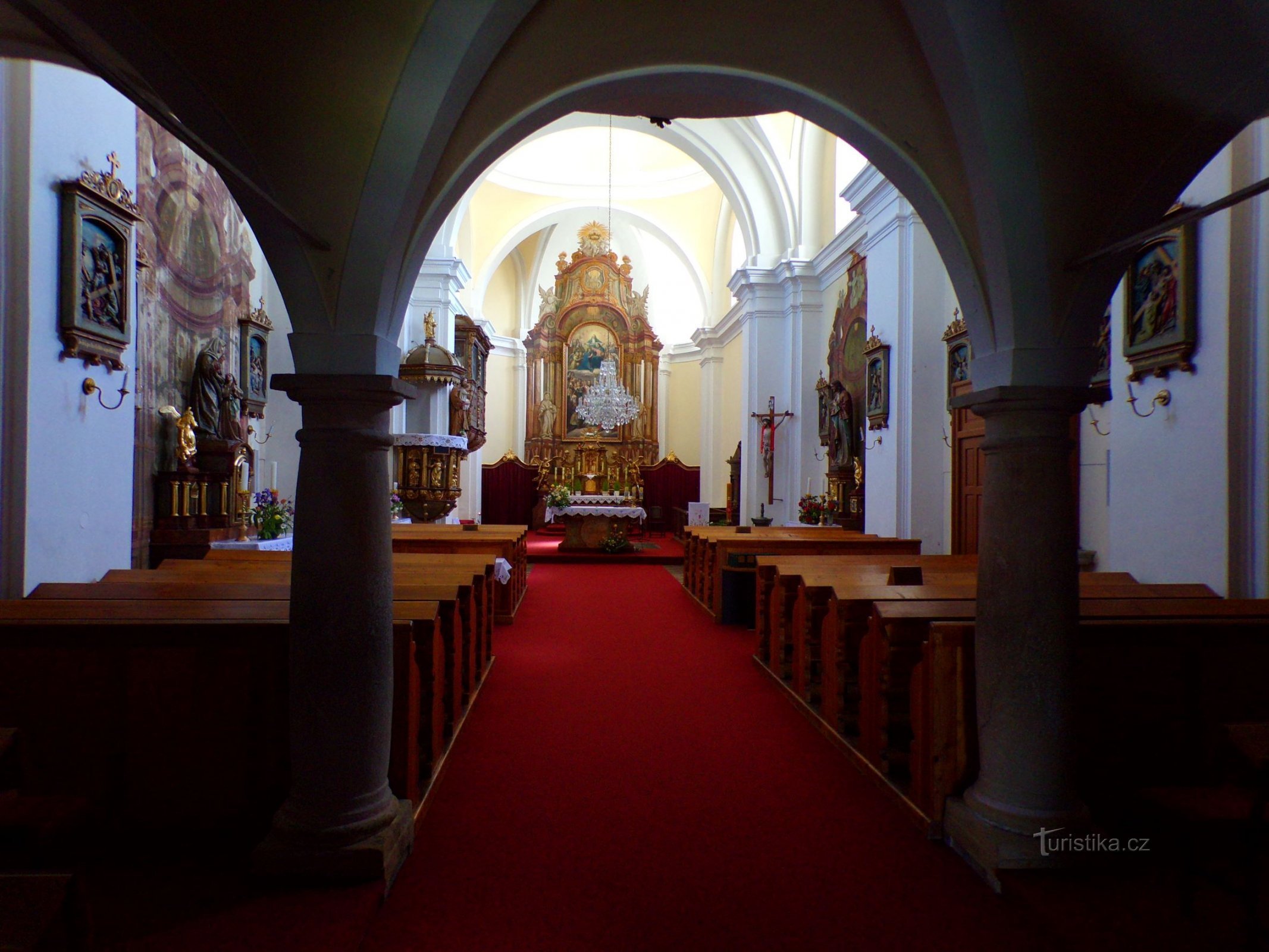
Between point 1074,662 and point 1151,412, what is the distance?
2777mm

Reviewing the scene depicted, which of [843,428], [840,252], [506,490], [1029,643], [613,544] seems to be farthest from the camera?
[506,490]

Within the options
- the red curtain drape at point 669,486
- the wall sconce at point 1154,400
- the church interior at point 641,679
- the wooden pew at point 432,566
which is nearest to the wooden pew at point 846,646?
the church interior at point 641,679

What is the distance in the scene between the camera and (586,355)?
19406mm

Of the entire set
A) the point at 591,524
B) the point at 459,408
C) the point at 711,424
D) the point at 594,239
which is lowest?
the point at 591,524

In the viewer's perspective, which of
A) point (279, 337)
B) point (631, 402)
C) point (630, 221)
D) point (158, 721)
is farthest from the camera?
point (630, 221)

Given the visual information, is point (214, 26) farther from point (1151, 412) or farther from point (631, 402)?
point (631, 402)

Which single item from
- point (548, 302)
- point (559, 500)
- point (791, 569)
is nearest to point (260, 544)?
point (791, 569)

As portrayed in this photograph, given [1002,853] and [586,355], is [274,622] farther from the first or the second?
[586,355]

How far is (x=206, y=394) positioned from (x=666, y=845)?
21.1 ft

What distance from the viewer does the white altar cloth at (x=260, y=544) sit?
6.84 m

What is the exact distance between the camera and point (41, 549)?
14.6ft

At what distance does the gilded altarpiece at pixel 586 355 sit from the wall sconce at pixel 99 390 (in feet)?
45.8

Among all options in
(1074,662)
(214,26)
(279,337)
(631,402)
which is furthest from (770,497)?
(214,26)

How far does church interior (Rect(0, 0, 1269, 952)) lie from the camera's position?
8.43 ft
